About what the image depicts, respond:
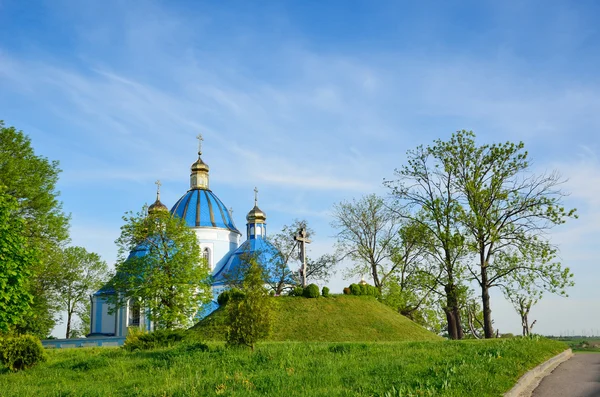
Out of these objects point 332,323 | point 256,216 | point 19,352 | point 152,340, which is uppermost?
point 256,216

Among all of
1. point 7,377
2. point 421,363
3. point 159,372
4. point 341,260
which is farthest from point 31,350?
point 341,260

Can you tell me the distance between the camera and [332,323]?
27.3 meters

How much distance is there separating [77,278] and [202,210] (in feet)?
45.2

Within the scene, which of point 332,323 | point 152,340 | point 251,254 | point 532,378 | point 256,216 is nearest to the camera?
point 532,378

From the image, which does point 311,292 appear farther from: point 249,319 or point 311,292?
point 249,319

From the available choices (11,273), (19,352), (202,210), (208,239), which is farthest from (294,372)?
(202,210)

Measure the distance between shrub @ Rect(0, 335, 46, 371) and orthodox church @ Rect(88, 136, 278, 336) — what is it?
1196 inches

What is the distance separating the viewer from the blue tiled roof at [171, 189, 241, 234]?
182 feet

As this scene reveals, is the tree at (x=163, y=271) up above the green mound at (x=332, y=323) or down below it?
above

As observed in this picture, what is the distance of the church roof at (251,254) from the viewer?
4741cm

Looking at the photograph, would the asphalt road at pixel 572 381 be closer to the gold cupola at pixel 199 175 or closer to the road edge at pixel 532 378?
the road edge at pixel 532 378

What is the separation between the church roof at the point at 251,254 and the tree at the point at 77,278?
1066cm

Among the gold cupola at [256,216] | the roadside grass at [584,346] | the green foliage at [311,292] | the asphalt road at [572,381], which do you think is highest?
the gold cupola at [256,216]

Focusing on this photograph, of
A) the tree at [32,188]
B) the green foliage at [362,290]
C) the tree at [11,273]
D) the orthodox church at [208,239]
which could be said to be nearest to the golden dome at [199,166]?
the orthodox church at [208,239]
